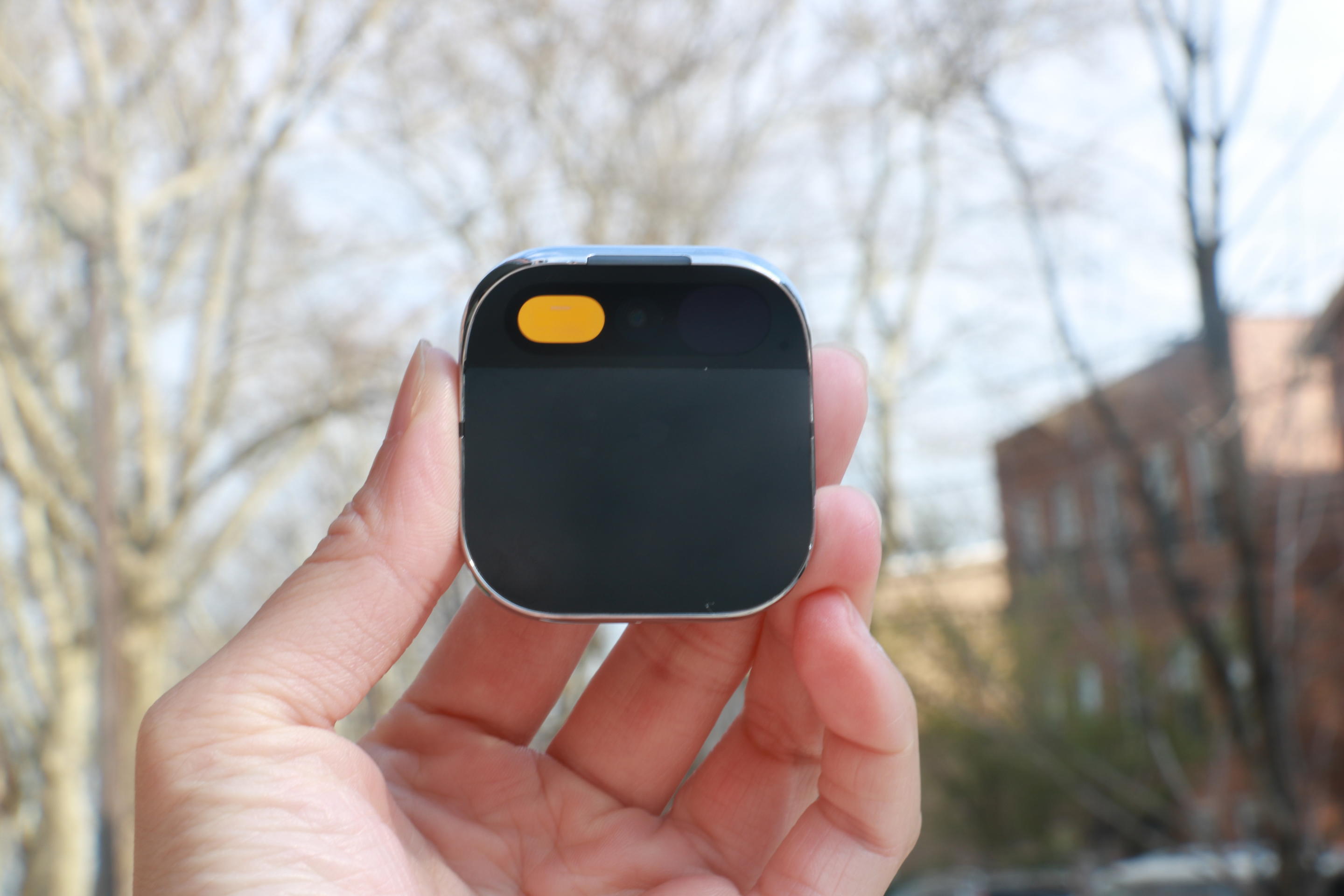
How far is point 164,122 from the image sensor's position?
33.2 feet

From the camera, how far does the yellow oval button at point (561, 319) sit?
4.87ft

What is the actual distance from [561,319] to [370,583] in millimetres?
420

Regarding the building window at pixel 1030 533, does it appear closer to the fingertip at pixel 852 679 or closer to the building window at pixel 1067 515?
the building window at pixel 1067 515

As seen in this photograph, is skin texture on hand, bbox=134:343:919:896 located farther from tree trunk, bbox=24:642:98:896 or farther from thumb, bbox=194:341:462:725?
tree trunk, bbox=24:642:98:896

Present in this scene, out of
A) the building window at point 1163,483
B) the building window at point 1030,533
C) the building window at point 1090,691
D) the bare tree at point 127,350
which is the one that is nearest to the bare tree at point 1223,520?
the building window at point 1163,483

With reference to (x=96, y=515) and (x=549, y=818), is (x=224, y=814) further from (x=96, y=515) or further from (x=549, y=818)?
(x=96, y=515)

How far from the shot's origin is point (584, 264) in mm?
1457

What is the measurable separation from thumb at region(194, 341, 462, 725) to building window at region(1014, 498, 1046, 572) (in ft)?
21.7

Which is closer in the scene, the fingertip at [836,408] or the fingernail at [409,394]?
the fingernail at [409,394]

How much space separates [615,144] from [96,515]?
509 cm

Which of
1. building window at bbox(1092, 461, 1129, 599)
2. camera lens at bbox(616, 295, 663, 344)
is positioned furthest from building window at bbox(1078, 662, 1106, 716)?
camera lens at bbox(616, 295, 663, 344)

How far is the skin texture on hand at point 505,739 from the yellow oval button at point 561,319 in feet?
0.43

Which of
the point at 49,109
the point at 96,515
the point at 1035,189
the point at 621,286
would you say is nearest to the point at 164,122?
the point at 49,109

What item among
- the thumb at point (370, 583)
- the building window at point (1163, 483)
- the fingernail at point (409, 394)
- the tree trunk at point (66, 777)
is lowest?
the tree trunk at point (66, 777)
